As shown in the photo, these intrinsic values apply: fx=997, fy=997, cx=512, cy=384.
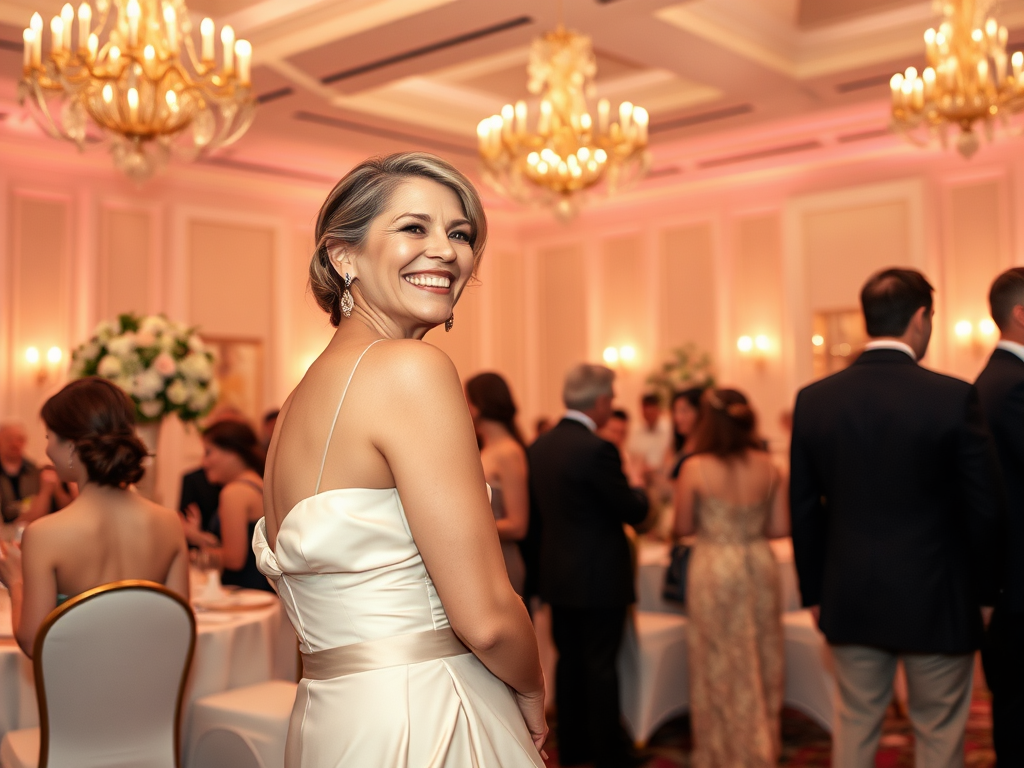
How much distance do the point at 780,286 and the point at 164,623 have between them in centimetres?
874

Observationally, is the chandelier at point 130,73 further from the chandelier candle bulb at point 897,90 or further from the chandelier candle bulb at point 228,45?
the chandelier candle bulb at point 897,90

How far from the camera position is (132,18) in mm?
A: 4922

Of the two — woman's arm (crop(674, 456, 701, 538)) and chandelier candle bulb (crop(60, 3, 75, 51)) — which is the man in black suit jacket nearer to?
woman's arm (crop(674, 456, 701, 538))

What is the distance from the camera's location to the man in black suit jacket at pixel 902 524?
3.13m

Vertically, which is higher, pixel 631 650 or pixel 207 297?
pixel 207 297

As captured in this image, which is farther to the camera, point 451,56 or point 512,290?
point 512,290

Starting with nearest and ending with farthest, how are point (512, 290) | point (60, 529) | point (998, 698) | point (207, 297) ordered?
point (60, 529)
point (998, 698)
point (207, 297)
point (512, 290)

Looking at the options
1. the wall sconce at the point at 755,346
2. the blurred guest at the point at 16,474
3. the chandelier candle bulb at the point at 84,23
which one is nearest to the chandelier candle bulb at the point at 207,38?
the chandelier candle bulb at the point at 84,23

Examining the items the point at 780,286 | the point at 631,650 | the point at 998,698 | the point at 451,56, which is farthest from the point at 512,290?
the point at 998,698

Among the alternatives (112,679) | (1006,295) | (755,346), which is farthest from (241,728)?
(755,346)

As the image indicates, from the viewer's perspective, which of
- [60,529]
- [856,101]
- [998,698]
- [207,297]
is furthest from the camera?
[207,297]

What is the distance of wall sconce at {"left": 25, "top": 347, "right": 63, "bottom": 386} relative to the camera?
356 inches

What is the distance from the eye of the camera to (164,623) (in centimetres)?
306

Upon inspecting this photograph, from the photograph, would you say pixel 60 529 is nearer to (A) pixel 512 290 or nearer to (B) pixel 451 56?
(B) pixel 451 56
